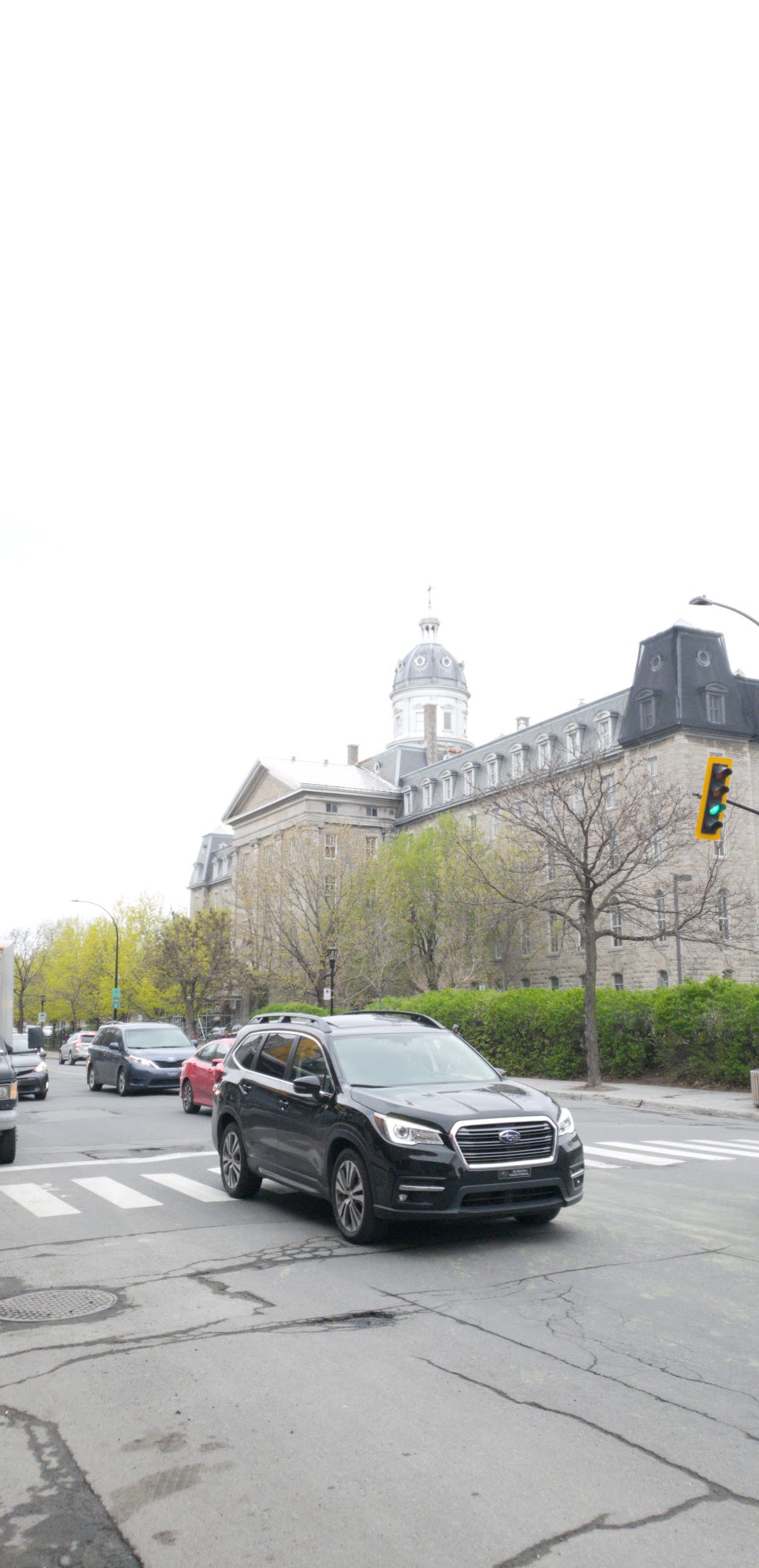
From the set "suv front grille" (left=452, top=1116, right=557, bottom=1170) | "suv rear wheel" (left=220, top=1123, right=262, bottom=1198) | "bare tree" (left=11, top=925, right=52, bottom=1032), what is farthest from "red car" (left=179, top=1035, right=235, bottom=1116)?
"bare tree" (left=11, top=925, right=52, bottom=1032)

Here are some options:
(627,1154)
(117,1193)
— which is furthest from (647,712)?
(117,1193)

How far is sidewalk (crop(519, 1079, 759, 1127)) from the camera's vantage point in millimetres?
23219

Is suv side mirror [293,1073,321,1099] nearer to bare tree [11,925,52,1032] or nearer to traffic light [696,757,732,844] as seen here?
traffic light [696,757,732,844]

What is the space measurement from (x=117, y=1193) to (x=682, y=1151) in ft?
24.3

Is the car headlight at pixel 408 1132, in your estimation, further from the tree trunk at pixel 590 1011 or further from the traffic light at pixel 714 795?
the tree trunk at pixel 590 1011

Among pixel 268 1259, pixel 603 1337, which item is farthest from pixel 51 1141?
pixel 603 1337

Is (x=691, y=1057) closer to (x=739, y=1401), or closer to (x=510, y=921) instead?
(x=739, y=1401)

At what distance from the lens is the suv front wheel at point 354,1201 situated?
8.56 meters

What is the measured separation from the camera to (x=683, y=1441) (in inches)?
190

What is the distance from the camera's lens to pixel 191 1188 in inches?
475

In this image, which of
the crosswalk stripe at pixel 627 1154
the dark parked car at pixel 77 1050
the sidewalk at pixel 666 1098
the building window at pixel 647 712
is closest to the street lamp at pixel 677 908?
the sidewalk at pixel 666 1098

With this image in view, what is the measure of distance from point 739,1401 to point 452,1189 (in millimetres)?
3112

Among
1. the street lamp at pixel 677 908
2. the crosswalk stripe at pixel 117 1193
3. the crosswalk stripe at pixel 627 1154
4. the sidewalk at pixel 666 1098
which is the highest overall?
the street lamp at pixel 677 908

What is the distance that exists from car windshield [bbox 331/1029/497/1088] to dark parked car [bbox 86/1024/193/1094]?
1744cm
